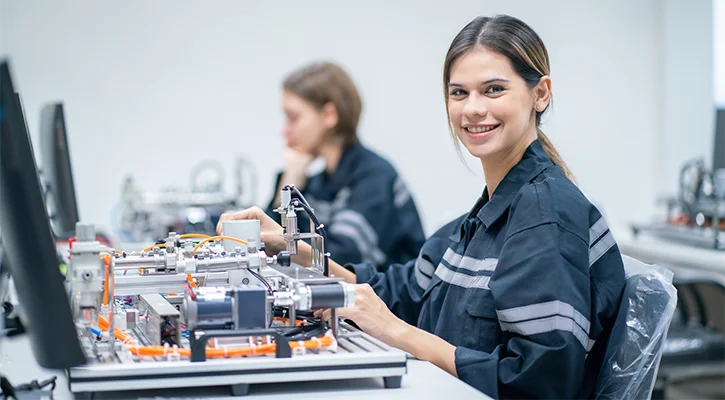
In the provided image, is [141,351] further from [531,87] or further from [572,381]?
[531,87]

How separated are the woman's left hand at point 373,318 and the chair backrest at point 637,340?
0.36m

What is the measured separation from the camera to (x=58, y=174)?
188 cm

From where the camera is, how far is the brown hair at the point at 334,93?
10.6 ft

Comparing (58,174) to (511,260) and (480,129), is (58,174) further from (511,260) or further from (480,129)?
(511,260)

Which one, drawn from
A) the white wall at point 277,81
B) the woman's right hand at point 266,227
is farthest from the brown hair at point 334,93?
the white wall at point 277,81

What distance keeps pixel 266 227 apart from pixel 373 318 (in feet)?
1.44

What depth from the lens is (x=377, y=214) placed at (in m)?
2.94

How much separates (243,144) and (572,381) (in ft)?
13.6

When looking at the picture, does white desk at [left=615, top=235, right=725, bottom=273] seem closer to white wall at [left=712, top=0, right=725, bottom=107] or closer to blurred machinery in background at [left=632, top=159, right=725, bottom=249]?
blurred machinery in background at [left=632, top=159, right=725, bottom=249]

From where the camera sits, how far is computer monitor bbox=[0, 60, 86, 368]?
3.15ft

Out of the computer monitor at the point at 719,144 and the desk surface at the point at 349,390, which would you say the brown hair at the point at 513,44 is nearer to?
the desk surface at the point at 349,390

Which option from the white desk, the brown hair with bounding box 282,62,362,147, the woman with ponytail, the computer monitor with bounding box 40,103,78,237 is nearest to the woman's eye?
the woman with ponytail

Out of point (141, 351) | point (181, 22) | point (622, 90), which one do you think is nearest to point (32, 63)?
point (181, 22)

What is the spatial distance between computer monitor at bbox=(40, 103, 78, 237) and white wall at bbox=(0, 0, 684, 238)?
10.3 feet
